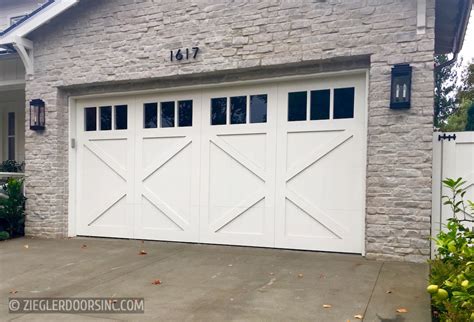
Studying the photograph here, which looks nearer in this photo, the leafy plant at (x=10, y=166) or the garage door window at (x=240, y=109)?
the garage door window at (x=240, y=109)

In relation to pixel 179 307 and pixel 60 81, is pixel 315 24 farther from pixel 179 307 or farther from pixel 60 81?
pixel 60 81

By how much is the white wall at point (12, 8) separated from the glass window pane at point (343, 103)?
9455 millimetres

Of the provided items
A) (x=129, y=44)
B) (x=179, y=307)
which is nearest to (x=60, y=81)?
(x=129, y=44)

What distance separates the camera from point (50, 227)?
7559mm

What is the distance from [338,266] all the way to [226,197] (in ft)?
7.09

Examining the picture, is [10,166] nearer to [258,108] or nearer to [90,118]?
[90,118]

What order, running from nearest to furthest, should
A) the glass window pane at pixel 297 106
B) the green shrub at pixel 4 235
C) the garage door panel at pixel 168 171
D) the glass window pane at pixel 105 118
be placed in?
the glass window pane at pixel 297 106 → the garage door panel at pixel 168 171 → the green shrub at pixel 4 235 → the glass window pane at pixel 105 118

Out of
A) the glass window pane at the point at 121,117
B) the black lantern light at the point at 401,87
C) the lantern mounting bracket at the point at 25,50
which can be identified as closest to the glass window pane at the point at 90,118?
the glass window pane at the point at 121,117

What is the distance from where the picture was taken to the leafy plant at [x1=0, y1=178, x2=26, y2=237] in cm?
770

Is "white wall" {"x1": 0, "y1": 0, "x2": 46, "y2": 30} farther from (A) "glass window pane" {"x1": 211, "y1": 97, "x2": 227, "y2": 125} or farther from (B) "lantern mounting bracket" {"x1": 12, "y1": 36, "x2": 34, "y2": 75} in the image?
(A) "glass window pane" {"x1": 211, "y1": 97, "x2": 227, "y2": 125}

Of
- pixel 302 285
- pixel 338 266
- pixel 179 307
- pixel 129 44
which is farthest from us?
pixel 129 44

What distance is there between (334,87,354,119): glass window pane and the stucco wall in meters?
0.40

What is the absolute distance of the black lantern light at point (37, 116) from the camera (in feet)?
24.9

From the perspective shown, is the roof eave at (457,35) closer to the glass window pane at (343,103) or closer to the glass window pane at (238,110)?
the glass window pane at (343,103)
